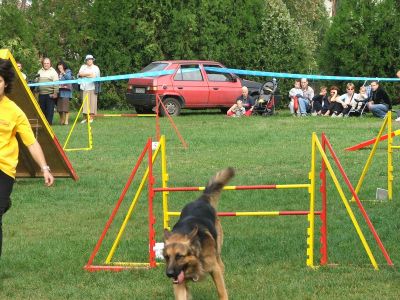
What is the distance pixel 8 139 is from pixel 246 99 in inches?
846

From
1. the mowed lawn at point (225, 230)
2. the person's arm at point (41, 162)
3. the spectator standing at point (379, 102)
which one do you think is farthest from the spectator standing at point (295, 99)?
the person's arm at point (41, 162)

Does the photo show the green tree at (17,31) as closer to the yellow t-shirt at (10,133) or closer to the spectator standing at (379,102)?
the spectator standing at (379,102)

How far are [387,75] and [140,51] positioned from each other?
28.5 feet

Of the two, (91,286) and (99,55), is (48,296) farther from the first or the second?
(99,55)

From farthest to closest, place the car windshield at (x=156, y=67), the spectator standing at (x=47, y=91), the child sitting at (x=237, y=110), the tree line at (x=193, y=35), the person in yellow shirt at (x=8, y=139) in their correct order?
1. the tree line at (x=193, y=35)
2. the car windshield at (x=156, y=67)
3. the child sitting at (x=237, y=110)
4. the spectator standing at (x=47, y=91)
5. the person in yellow shirt at (x=8, y=139)

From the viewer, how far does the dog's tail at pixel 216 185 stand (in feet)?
25.9

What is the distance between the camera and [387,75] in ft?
106

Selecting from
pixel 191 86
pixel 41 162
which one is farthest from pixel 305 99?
pixel 41 162

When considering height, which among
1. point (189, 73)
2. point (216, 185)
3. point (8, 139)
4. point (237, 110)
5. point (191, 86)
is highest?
point (8, 139)

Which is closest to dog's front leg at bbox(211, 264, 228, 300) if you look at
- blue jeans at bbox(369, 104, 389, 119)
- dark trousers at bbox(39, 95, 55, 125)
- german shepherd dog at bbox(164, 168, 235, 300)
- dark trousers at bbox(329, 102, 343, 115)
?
german shepherd dog at bbox(164, 168, 235, 300)

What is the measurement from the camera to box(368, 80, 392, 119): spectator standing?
2702 cm

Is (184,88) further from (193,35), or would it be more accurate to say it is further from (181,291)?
(181,291)

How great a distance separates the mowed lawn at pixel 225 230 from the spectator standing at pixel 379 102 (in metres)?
6.70

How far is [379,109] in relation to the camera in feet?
88.9
